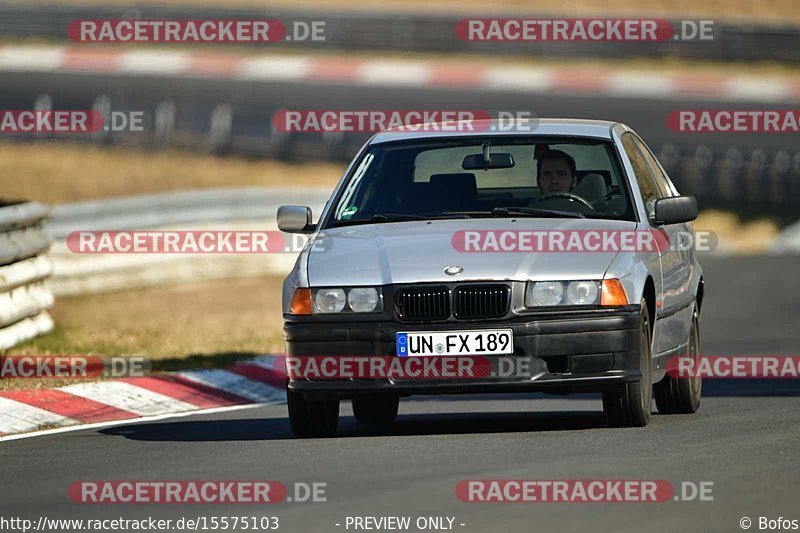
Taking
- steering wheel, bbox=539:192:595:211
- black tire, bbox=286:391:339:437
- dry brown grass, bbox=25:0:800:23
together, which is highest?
dry brown grass, bbox=25:0:800:23

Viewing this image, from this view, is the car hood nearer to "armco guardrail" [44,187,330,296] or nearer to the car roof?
the car roof

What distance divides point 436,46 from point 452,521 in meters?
31.8

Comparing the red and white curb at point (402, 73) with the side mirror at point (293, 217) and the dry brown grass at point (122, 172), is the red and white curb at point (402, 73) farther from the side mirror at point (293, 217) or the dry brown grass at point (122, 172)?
the side mirror at point (293, 217)

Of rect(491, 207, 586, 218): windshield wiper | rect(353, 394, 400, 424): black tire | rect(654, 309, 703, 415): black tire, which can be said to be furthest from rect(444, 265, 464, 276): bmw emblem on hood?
rect(654, 309, 703, 415): black tire

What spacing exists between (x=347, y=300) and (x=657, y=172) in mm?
2864

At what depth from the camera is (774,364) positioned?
13680mm

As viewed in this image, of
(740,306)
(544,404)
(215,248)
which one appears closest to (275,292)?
(215,248)

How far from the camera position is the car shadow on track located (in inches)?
370

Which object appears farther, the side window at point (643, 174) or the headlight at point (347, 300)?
the side window at point (643, 174)

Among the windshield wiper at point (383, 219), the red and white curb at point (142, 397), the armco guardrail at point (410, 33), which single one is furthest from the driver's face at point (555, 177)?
the armco guardrail at point (410, 33)

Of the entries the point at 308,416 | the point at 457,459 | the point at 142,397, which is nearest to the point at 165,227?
the point at 142,397

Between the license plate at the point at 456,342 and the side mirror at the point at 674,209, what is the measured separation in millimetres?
1362

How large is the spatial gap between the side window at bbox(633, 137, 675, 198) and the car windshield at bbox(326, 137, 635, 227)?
2.70ft

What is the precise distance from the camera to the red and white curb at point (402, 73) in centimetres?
3409
